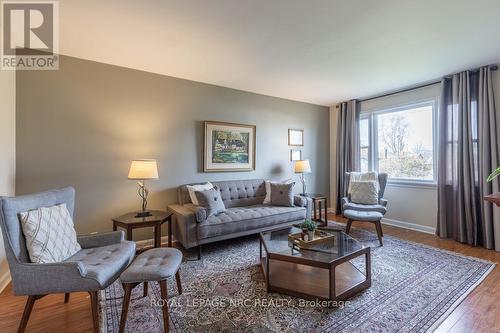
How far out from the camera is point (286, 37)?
2379 mm

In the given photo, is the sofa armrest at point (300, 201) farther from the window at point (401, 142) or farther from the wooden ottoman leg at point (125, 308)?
the wooden ottoman leg at point (125, 308)

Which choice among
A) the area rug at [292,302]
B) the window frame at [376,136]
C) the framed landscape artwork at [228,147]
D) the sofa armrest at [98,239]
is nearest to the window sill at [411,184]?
the window frame at [376,136]

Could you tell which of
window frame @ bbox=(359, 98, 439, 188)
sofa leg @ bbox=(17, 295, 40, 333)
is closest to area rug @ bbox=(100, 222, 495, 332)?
sofa leg @ bbox=(17, 295, 40, 333)

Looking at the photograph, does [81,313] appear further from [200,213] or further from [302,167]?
[302,167]

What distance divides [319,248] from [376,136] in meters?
3.32

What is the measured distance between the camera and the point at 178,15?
6.62ft

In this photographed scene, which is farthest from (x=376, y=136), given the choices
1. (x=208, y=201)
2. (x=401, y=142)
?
(x=208, y=201)

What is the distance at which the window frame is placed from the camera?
3771mm

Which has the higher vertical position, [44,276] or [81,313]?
[44,276]

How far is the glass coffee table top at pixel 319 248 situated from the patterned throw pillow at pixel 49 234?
1.63m

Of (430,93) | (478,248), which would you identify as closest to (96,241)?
(478,248)

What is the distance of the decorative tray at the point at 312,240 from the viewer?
2205 mm

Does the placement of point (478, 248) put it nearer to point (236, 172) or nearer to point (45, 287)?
point (236, 172)

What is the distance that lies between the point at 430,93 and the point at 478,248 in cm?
239
